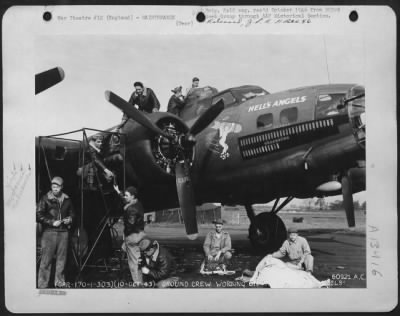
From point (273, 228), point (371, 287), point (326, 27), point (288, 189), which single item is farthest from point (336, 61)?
point (371, 287)

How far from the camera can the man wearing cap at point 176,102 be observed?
6718 mm

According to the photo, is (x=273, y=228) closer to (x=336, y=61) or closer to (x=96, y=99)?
(x=336, y=61)

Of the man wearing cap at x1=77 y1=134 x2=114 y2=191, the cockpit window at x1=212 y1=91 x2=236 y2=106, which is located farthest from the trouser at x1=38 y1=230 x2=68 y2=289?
the cockpit window at x1=212 y1=91 x2=236 y2=106

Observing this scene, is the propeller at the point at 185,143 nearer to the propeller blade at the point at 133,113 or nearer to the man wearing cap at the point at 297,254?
the propeller blade at the point at 133,113

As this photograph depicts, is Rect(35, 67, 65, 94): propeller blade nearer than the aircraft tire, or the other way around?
Rect(35, 67, 65, 94): propeller blade

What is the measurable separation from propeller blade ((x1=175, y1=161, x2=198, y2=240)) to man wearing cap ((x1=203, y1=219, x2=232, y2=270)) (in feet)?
0.60

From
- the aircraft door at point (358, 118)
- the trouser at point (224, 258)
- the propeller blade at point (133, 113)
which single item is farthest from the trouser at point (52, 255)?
the aircraft door at point (358, 118)

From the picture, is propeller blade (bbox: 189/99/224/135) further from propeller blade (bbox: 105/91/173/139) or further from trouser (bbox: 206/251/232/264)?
trouser (bbox: 206/251/232/264)

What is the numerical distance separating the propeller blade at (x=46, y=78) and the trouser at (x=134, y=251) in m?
1.96

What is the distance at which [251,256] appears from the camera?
6.57 metres

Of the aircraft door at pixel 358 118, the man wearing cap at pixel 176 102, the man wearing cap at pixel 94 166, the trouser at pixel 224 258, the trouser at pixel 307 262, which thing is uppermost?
the man wearing cap at pixel 176 102

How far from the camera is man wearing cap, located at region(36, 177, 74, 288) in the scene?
21.4 ft

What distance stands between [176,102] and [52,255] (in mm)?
2284
